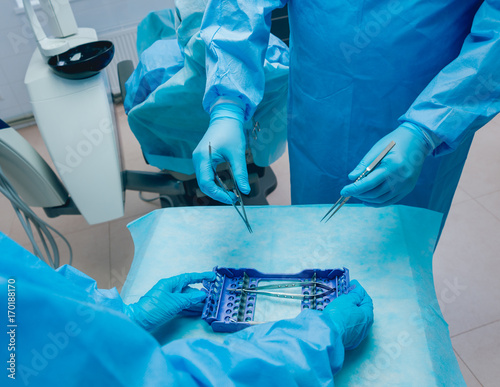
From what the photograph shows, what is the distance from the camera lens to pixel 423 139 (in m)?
0.91

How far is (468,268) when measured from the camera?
181cm

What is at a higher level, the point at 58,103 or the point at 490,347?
the point at 58,103

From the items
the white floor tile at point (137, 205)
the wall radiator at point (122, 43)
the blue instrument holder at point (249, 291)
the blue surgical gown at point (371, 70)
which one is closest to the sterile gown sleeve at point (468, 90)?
the blue surgical gown at point (371, 70)

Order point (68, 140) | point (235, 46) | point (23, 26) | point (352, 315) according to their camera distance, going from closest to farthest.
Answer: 1. point (352, 315)
2. point (235, 46)
3. point (68, 140)
4. point (23, 26)

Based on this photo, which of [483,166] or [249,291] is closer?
[249,291]

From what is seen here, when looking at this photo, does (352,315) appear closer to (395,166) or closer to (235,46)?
(395,166)

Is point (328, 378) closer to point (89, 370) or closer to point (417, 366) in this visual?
point (417, 366)

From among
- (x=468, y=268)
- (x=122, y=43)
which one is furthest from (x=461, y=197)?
(x=122, y=43)

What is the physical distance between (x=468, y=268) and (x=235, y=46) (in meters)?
1.43

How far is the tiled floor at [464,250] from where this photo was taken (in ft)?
5.11

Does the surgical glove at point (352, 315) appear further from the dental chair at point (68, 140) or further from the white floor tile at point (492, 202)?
the white floor tile at point (492, 202)

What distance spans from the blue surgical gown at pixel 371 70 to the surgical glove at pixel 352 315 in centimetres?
38

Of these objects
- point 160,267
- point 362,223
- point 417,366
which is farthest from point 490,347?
point 160,267

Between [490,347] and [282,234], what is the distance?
103 cm
